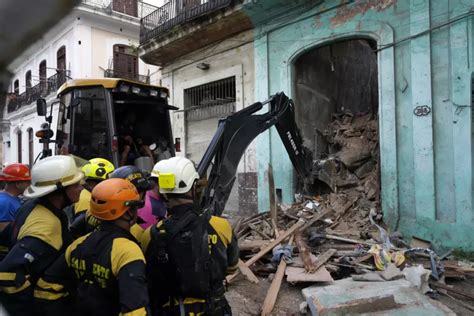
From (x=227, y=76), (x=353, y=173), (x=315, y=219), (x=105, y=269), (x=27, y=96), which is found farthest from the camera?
(x=227, y=76)

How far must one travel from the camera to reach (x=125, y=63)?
1767 centimetres

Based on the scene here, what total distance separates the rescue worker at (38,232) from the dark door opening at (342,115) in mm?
6198

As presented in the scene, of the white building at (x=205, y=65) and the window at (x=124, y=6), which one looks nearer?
the window at (x=124, y=6)

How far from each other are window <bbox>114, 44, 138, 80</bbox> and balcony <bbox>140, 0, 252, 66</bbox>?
545cm

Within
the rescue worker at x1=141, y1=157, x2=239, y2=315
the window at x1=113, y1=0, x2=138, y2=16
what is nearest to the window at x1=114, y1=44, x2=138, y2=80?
the window at x1=113, y1=0, x2=138, y2=16

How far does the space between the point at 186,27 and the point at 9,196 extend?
7.82m

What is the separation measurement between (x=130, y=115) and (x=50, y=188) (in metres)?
3.90

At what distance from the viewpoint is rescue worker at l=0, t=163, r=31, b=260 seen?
303 cm

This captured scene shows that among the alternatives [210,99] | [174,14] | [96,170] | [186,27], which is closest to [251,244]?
[96,170]

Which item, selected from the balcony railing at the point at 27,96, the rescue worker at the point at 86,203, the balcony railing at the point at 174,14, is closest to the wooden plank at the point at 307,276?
the rescue worker at the point at 86,203

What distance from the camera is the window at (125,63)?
1703cm

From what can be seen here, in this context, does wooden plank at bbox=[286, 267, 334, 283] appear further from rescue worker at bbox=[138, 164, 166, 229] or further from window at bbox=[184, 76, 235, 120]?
window at bbox=[184, 76, 235, 120]

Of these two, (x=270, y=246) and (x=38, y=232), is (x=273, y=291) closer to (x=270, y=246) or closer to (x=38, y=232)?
(x=270, y=246)

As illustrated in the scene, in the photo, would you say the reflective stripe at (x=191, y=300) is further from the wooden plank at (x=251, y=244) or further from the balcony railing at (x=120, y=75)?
the balcony railing at (x=120, y=75)
